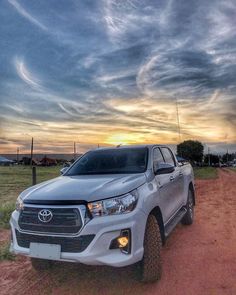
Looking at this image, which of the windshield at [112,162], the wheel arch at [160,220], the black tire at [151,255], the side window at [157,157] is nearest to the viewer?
the black tire at [151,255]

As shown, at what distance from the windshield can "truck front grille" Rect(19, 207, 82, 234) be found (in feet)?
5.15

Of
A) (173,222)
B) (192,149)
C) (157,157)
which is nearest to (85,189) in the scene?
(157,157)

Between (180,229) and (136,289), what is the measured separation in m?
3.41

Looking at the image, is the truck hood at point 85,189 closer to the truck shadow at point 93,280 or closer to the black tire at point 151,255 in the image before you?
Answer: the black tire at point 151,255

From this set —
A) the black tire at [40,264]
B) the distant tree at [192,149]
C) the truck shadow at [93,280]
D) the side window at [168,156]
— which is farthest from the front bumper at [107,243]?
the distant tree at [192,149]

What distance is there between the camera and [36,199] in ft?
15.0

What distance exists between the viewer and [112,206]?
4371 millimetres

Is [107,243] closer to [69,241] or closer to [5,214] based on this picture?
[69,241]

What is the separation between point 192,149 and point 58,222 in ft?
343

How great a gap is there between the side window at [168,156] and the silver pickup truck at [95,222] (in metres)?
1.67

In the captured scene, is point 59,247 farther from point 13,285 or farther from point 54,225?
→ point 13,285

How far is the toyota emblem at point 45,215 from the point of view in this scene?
14.3 feet

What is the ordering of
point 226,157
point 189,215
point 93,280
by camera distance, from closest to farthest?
1. point 93,280
2. point 189,215
3. point 226,157

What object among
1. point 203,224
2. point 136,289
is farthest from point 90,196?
point 203,224
